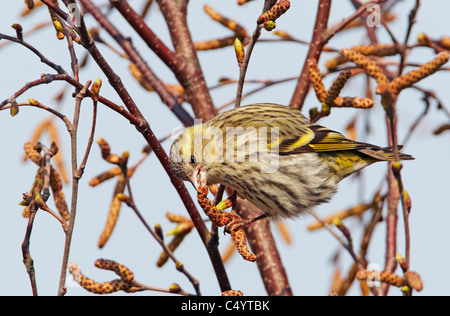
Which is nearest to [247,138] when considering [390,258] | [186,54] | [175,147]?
A: [175,147]

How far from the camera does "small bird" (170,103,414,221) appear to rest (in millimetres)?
3443

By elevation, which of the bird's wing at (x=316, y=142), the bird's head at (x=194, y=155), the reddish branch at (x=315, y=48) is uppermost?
the reddish branch at (x=315, y=48)

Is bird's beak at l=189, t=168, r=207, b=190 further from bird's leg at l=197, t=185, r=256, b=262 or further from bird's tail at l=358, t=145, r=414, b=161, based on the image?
bird's tail at l=358, t=145, r=414, b=161

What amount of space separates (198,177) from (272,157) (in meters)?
0.53

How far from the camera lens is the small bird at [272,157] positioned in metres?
3.44

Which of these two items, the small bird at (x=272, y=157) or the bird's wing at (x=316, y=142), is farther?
the bird's wing at (x=316, y=142)

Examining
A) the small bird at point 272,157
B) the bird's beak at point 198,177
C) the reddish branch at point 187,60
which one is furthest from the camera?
the reddish branch at point 187,60

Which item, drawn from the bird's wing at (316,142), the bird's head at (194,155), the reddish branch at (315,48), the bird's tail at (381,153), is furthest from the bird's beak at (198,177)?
the bird's tail at (381,153)

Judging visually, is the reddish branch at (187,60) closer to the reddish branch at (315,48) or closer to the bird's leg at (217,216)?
the reddish branch at (315,48)

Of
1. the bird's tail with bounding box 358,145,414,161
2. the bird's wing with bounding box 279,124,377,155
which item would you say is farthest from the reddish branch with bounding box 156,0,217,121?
the bird's tail with bounding box 358,145,414,161

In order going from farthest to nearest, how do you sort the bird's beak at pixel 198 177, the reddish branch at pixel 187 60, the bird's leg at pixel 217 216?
the reddish branch at pixel 187 60, the bird's beak at pixel 198 177, the bird's leg at pixel 217 216

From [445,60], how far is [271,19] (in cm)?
76

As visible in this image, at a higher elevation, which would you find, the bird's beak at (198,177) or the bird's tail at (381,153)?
the bird's tail at (381,153)
